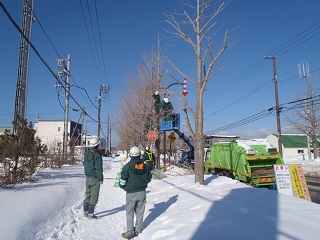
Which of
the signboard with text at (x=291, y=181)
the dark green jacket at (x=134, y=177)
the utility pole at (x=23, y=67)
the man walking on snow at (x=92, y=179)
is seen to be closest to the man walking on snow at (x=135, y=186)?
the dark green jacket at (x=134, y=177)

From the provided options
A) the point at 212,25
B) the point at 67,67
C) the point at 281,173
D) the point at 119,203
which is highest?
the point at 67,67

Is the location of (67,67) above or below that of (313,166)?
above

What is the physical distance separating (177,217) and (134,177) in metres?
1.37

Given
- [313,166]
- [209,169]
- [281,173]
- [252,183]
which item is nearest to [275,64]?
[313,166]

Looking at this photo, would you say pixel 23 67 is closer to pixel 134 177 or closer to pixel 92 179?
pixel 92 179

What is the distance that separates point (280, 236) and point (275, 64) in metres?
27.4

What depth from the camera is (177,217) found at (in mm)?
6020

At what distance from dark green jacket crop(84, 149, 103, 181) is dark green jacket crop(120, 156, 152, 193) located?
1.29 m

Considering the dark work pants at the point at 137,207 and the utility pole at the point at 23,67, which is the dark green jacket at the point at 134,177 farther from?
the utility pole at the point at 23,67

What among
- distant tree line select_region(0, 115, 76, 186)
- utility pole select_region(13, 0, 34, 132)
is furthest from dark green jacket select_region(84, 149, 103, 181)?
utility pole select_region(13, 0, 34, 132)

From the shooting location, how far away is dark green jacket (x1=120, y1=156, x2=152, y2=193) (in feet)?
18.5

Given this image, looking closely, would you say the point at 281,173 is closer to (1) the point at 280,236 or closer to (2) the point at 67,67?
(1) the point at 280,236

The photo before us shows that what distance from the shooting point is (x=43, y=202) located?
23.5 feet

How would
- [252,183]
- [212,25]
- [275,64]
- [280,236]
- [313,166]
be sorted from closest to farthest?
[280,236], [212,25], [252,183], [313,166], [275,64]
